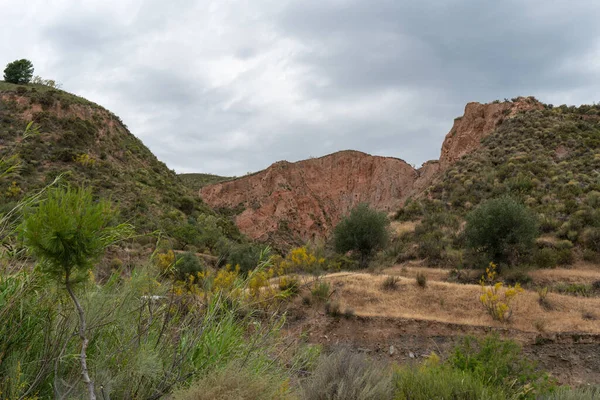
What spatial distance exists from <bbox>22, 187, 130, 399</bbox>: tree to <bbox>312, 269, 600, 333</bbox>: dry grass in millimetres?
13519

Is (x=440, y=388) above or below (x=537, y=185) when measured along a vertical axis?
below

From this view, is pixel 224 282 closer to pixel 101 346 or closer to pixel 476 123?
pixel 101 346

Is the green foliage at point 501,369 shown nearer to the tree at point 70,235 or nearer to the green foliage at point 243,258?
the tree at point 70,235

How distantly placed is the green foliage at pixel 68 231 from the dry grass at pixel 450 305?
13.5m

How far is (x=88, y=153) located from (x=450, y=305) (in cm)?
2759

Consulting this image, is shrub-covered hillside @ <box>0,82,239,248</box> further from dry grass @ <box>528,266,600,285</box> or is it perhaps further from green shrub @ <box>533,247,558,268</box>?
green shrub @ <box>533,247,558,268</box>

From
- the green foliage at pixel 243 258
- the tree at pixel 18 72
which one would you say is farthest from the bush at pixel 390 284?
the tree at pixel 18 72

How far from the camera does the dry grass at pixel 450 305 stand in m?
13.7

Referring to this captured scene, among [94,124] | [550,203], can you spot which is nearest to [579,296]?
[550,203]

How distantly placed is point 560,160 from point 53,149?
37.7 m

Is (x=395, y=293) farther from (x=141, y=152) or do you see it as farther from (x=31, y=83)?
(x=31, y=83)

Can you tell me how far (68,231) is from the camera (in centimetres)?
208

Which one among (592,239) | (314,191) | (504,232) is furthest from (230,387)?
(314,191)

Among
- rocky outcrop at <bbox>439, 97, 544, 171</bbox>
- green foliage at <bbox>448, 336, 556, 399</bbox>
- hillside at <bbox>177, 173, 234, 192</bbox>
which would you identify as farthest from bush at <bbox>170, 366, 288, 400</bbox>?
hillside at <bbox>177, 173, 234, 192</bbox>
